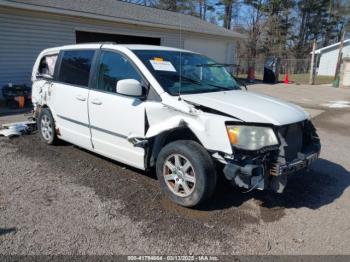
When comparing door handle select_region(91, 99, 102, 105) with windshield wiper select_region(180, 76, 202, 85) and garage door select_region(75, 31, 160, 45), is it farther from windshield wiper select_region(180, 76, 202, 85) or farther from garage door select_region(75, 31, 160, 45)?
garage door select_region(75, 31, 160, 45)

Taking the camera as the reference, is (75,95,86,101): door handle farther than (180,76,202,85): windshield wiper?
Yes

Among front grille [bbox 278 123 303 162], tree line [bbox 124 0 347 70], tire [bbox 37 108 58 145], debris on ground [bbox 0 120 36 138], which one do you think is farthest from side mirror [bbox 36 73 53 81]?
tree line [bbox 124 0 347 70]

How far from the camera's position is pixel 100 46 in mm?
4805

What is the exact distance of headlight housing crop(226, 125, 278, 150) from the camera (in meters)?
3.38

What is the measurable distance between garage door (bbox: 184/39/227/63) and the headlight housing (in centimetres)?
1654

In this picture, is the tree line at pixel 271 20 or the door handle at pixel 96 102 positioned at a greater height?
the tree line at pixel 271 20

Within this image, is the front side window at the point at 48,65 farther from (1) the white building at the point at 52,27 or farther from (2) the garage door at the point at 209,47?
(2) the garage door at the point at 209,47

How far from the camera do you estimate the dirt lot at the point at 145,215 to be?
3.09m

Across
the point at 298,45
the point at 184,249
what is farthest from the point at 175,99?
the point at 298,45

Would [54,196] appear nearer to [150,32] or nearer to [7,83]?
[7,83]

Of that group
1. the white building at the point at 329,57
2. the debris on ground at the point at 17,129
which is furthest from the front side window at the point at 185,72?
the white building at the point at 329,57

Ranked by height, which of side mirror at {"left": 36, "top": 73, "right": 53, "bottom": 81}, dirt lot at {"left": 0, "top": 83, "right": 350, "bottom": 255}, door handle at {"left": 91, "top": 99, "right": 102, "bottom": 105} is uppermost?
side mirror at {"left": 36, "top": 73, "right": 53, "bottom": 81}

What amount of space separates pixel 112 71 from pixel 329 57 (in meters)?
37.6

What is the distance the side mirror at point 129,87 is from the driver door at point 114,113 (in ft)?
0.59
